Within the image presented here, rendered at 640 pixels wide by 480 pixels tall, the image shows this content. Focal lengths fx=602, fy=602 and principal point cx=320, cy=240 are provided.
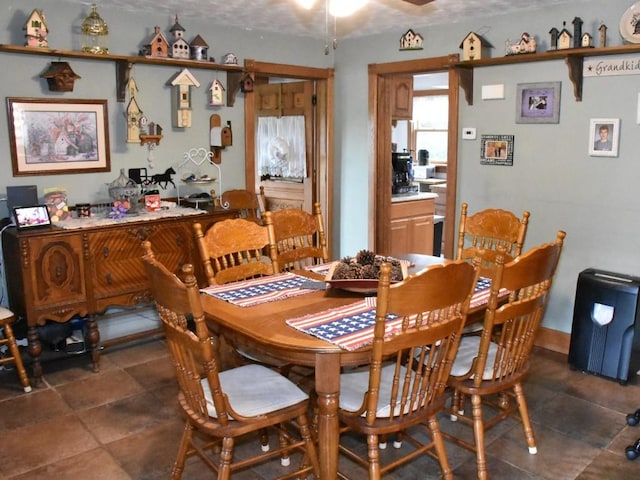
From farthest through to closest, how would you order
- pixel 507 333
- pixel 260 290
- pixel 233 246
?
pixel 233 246
pixel 260 290
pixel 507 333

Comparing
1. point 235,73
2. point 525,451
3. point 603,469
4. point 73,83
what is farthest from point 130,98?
point 603,469

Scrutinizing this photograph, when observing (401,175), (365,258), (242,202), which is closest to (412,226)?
(401,175)

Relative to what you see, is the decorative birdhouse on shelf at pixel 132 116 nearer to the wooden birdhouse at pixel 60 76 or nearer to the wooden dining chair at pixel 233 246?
the wooden birdhouse at pixel 60 76

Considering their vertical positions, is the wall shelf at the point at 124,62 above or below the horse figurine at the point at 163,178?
above

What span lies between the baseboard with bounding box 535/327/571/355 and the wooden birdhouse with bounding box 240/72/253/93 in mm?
2774

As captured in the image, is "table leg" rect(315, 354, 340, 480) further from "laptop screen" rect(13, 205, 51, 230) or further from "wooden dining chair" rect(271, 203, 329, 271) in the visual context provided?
"laptop screen" rect(13, 205, 51, 230)

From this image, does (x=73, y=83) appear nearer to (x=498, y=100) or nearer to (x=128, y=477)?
(x=128, y=477)

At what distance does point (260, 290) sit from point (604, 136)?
2.44 metres

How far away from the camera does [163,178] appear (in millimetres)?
4277

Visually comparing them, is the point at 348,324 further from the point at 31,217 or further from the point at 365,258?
the point at 31,217

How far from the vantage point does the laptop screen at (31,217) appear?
3377 mm

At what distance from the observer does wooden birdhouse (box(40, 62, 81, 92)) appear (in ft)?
11.8

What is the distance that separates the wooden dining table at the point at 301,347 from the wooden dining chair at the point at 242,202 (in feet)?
6.99

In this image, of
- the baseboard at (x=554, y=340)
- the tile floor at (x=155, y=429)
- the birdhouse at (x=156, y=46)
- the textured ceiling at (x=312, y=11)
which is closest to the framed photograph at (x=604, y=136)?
the textured ceiling at (x=312, y=11)
